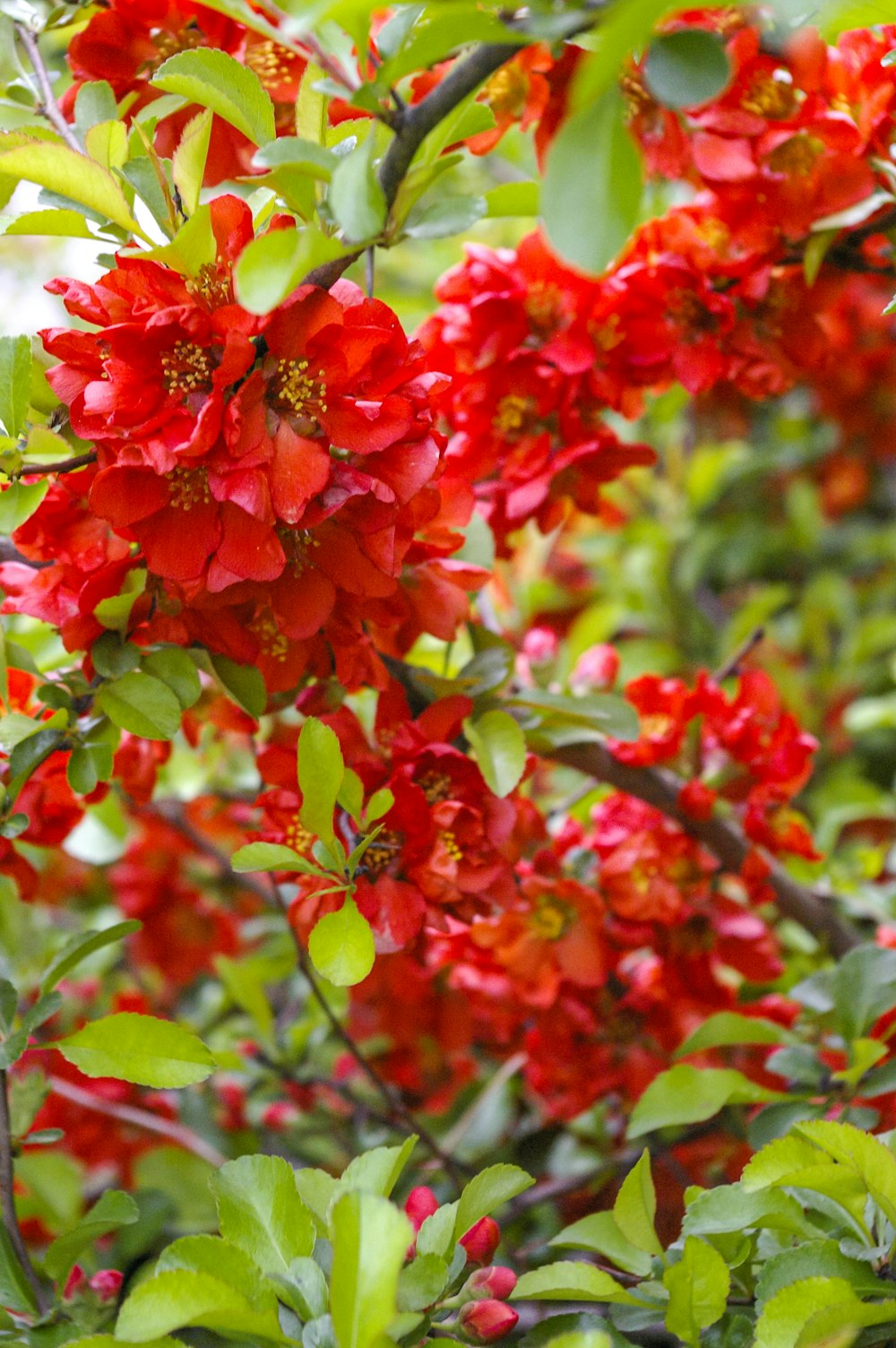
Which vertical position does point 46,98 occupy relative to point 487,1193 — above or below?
above

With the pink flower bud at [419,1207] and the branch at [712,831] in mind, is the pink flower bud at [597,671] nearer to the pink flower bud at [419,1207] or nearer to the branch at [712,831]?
the branch at [712,831]

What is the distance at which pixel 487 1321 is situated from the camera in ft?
1.87

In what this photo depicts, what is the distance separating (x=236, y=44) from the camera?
2.50 ft

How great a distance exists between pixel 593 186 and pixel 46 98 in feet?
1.54

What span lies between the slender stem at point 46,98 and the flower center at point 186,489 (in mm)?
240

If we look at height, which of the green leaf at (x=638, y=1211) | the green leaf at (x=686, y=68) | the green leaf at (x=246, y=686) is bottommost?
the green leaf at (x=638, y=1211)

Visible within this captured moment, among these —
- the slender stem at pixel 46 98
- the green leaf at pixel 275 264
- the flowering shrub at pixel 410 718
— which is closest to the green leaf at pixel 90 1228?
the flowering shrub at pixel 410 718

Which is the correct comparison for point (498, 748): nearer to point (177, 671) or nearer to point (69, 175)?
point (177, 671)

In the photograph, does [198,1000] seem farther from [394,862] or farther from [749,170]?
[749,170]

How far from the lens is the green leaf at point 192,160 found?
0.61 m

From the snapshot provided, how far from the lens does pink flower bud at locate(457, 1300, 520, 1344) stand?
1.86 feet

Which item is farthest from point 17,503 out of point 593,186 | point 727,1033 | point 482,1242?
point 727,1033

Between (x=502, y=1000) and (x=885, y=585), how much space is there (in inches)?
46.2

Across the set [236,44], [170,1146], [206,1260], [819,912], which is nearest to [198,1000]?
[170,1146]
